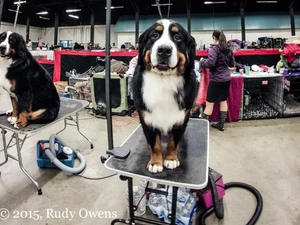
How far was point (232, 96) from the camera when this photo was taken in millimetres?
4016

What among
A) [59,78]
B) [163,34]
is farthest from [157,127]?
[59,78]

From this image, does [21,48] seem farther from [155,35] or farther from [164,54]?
[164,54]

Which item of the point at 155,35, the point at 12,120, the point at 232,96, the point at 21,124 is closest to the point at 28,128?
the point at 21,124

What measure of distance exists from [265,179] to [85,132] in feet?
8.53

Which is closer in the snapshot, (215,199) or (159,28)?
(159,28)

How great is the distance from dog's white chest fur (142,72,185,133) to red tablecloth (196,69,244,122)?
8.36 feet

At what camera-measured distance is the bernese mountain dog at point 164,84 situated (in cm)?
119

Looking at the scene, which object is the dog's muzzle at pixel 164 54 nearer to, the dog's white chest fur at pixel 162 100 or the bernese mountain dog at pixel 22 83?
the dog's white chest fur at pixel 162 100

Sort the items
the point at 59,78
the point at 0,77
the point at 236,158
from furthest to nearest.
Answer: the point at 59,78, the point at 236,158, the point at 0,77

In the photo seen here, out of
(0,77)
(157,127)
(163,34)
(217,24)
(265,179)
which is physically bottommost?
(265,179)

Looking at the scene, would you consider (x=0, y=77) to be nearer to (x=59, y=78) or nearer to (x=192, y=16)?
(x=59, y=78)

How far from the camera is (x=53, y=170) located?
257cm

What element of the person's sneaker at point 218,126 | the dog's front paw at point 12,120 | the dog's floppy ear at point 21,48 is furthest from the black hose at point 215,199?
the person's sneaker at point 218,126

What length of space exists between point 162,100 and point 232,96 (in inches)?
121
